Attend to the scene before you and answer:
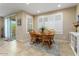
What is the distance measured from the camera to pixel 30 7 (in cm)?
253

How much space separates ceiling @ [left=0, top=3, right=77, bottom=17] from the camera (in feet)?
7.73

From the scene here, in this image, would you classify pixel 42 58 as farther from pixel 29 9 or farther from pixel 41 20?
pixel 29 9

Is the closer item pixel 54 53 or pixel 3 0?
pixel 3 0

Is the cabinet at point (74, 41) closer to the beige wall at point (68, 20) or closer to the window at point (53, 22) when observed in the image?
the beige wall at point (68, 20)

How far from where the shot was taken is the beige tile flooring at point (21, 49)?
8.10 ft

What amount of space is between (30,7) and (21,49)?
102 cm

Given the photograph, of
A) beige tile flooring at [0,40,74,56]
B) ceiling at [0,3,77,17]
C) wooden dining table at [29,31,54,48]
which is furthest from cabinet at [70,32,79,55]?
ceiling at [0,3,77,17]

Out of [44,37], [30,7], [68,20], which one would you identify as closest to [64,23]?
[68,20]

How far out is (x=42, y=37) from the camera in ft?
9.14

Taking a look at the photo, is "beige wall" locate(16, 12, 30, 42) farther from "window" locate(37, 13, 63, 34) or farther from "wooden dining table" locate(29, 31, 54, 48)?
"window" locate(37, 13, 63, 34)

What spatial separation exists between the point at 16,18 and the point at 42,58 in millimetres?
1198

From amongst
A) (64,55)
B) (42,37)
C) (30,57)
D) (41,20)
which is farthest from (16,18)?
(64,55)

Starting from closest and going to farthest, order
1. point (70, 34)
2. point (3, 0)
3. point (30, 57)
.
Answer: point (3, 0)
point (30, 57)
point (70, 34)

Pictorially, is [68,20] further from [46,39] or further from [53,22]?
[46,39]
